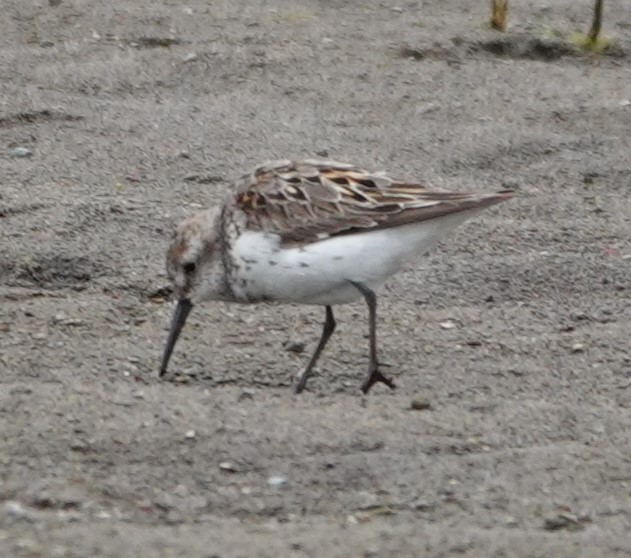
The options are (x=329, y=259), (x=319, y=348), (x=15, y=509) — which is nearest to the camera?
(x=15, y=509)

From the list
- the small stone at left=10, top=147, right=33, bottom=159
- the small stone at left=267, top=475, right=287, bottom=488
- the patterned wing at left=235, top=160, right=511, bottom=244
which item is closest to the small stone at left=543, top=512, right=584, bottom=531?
the small stone at left=267, top=475, right=287, bottom=488

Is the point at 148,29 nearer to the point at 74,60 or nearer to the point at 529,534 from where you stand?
the point at 74,60

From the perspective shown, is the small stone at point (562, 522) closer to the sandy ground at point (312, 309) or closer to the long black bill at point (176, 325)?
the sandy ground at point (312, 309)

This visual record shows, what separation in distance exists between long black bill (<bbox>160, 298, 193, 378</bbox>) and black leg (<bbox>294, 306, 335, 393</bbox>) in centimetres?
50

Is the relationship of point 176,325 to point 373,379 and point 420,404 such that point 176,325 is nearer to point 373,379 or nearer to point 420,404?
point 373,379

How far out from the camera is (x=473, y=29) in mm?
11344

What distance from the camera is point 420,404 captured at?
5945 millimetres

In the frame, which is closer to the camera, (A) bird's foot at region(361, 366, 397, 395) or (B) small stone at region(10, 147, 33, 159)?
(A) bird's foot at region(361, 366, 397, 395)

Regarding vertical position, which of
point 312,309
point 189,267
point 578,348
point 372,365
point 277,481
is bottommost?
point 312,309

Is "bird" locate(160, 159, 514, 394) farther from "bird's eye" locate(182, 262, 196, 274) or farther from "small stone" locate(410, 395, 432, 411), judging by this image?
"small stone" locate(410, 395, 432, 411)

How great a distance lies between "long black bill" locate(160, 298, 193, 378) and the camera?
634 cm

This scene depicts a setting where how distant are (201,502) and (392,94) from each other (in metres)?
5.50

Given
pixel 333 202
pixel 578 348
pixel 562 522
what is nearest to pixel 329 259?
pixel 333 202

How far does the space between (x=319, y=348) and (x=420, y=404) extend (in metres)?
0.61
